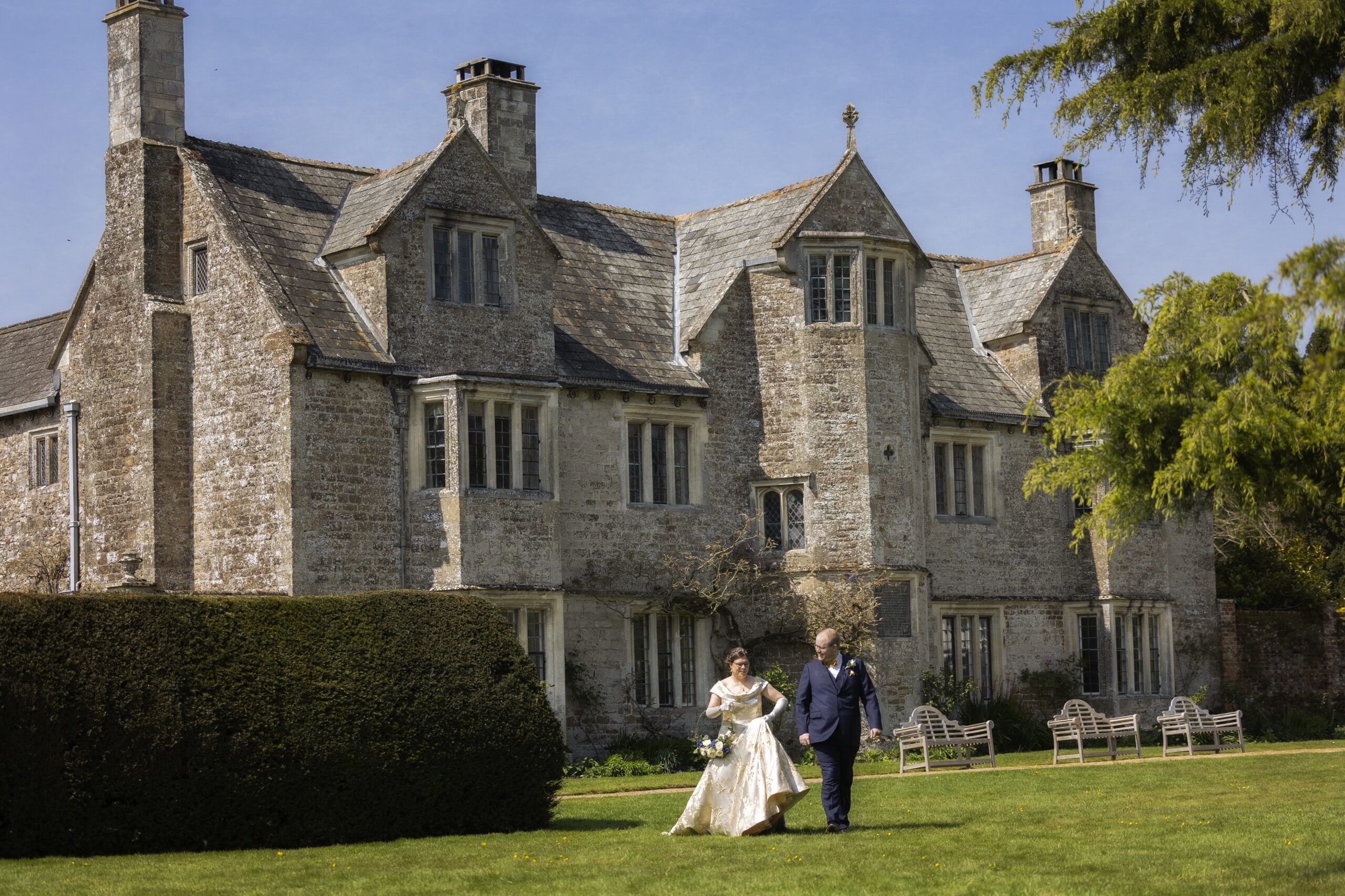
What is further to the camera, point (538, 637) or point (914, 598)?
point (914, 598)

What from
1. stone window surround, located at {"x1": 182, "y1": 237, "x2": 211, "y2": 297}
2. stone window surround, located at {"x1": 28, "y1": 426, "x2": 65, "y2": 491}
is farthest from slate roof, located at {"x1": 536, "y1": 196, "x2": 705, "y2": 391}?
stone window surround, located at {"x1": 28, "y1": 426, "x2": 65, "y2": 491}

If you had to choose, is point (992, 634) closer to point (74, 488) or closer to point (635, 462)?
point (635, 462)

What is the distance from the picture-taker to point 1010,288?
112 ft

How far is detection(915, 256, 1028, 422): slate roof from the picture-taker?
31344 mm

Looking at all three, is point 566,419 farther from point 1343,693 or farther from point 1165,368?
point 1343,693

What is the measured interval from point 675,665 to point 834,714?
12491 millimetres

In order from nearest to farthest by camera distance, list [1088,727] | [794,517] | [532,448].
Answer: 1. [532,448]
2. [1088,727]
3. [794,517]

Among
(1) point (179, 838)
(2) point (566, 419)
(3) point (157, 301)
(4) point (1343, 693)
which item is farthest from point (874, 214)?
(1) point (179, 838)

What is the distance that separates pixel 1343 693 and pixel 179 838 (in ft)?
91.5

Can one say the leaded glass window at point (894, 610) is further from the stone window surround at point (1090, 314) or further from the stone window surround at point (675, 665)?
the stone window surround at point (1090, 314)

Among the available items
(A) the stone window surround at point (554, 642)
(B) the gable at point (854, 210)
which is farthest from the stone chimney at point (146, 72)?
(B) the gable at point (854, 210)

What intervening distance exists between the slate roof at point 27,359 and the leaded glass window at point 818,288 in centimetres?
1249

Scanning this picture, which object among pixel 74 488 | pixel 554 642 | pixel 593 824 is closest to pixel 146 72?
pixel 74 488

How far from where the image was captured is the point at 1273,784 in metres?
19.4
